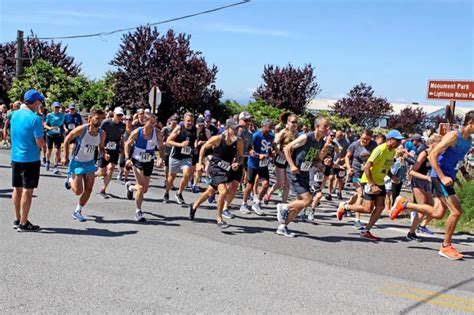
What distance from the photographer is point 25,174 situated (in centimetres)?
721

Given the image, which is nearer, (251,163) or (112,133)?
(251,163)

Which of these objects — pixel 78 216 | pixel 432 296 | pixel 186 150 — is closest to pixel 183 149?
pixel 186 150

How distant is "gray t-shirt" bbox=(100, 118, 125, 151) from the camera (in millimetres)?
11016

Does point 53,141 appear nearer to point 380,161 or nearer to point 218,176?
point 218,176

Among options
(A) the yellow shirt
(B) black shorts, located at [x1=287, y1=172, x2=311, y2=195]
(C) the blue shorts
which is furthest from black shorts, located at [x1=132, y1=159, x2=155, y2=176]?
(A) the yellow shirt

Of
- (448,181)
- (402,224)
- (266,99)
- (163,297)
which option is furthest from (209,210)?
(266,99)

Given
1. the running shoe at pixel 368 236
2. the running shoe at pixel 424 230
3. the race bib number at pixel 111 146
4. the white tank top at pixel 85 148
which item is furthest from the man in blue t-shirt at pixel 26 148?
the running shoe at pixel 424 230

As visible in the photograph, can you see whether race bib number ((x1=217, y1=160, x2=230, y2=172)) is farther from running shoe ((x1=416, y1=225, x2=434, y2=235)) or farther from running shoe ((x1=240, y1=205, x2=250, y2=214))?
running shoe ((x1=416, y1=225, x2=434, y2=235))

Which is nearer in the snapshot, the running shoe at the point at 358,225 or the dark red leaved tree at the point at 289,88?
the running shoe at the point at 358,225

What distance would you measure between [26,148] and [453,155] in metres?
5.72

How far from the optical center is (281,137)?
986cm

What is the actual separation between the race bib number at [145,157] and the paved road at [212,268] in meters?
0.98

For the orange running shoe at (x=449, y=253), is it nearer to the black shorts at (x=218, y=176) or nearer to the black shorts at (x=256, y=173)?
the black shorts at (x=218, y=176)

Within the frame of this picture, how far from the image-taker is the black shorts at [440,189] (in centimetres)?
733
